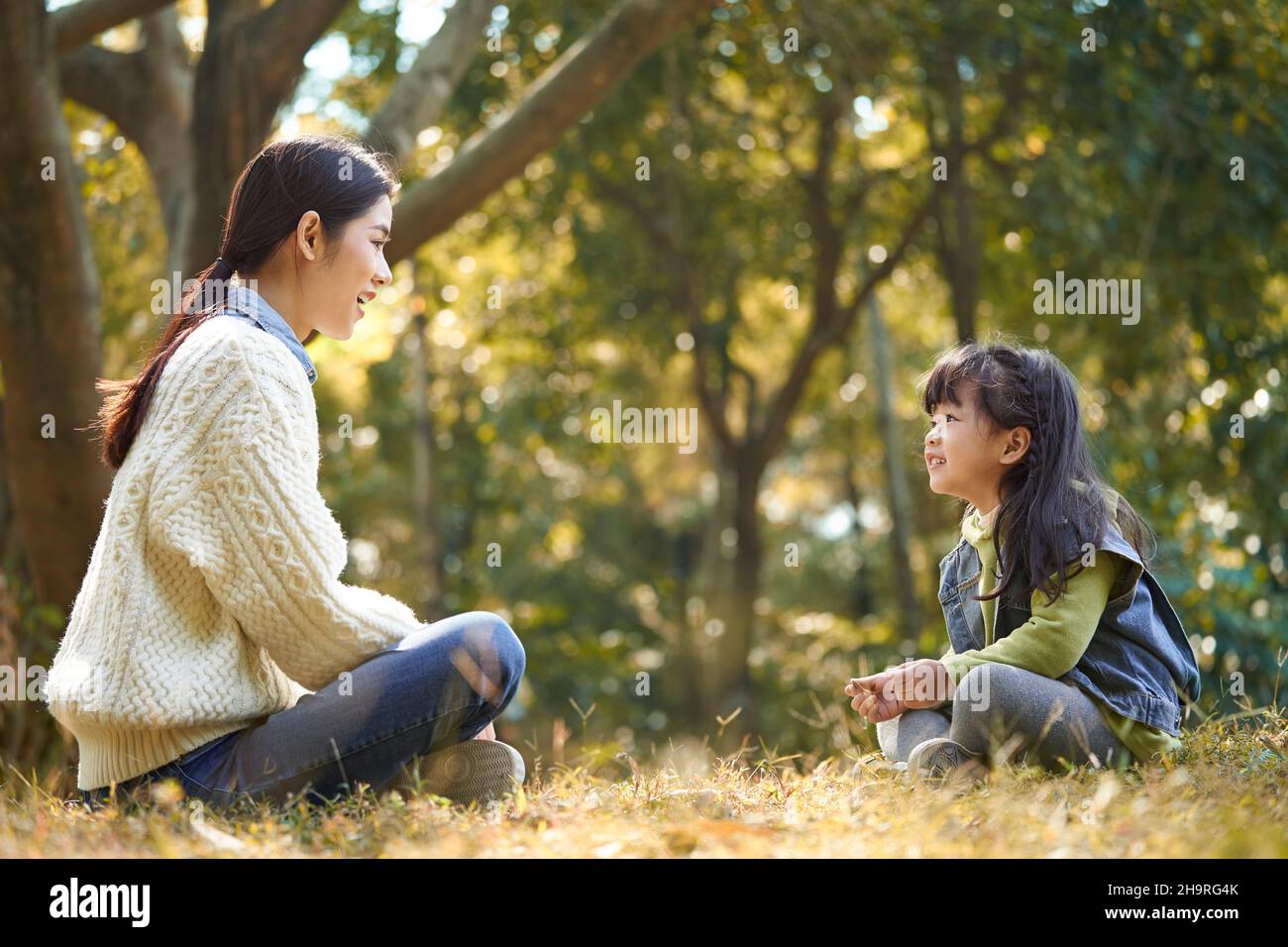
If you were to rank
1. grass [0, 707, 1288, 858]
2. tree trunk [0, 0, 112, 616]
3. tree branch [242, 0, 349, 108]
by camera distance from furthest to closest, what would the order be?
tree branch [242, 0, 349, 108]
tree trunk [0, 0, 112, 616]
grass [0, 707, 1288, 858]

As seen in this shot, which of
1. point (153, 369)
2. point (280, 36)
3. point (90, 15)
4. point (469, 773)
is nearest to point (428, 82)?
point (280, 36)

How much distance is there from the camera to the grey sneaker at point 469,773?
2.86 metres

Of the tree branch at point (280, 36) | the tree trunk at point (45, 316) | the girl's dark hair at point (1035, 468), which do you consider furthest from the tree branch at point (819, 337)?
the girl's dark hair at point (1035, 468)

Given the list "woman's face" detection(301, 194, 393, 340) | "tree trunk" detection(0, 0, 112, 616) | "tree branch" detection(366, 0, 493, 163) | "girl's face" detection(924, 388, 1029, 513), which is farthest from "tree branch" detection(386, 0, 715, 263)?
"girl's face" detection(924, 388, 1029, 513)

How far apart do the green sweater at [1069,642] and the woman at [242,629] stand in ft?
3.75

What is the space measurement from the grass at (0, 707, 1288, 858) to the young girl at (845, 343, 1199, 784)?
0.40 feet

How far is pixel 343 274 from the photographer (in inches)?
120

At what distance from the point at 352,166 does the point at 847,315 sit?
9.34 m

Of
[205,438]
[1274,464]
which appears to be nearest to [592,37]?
[205,438]

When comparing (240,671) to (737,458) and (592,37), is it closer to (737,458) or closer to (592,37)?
(592,37)

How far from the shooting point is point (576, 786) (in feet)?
10.4

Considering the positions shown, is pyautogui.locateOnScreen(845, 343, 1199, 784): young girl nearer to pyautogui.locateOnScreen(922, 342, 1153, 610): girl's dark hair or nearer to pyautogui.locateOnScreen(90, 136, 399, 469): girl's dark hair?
pyautogui.locateOnScreen(922, 342, 1153, 610): girl's dark hair

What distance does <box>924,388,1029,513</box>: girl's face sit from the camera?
3.42m
